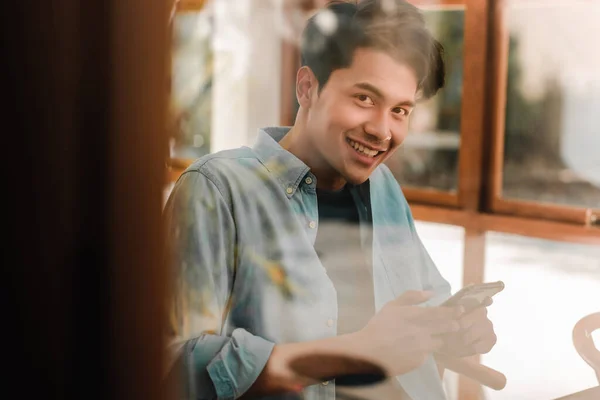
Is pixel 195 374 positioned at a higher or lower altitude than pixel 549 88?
lower

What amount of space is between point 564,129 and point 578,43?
151 millimetres

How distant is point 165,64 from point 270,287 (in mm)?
434

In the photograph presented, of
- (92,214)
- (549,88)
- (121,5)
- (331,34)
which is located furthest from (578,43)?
(92,214)

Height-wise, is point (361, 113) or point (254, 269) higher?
point (361, 113)

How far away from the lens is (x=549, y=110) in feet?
4.00

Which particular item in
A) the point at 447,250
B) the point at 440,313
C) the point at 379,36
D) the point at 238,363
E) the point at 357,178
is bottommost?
A: the point at 238,363

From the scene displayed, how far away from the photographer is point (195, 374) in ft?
4.03

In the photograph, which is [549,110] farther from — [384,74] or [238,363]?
[238,363]

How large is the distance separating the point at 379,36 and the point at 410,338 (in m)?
0.52

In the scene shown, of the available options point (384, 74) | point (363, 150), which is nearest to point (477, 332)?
point (363, 150)

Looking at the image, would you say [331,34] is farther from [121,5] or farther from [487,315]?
[487,315]

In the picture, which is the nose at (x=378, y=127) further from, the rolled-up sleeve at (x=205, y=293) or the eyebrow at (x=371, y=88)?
the rolled-up sleeve at (x=205, y=293)

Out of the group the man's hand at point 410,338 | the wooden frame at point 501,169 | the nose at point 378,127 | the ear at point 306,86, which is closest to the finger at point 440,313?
the man's hand at point 410,338

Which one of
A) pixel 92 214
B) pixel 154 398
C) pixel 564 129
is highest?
pixel 564 129
